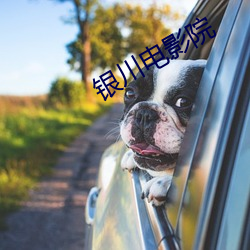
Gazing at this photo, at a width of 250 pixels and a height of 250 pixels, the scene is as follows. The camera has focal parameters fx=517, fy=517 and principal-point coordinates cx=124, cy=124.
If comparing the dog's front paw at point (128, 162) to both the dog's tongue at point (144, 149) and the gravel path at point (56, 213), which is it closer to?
the dog's tongue at point (144, 149)

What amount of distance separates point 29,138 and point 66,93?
1012cm

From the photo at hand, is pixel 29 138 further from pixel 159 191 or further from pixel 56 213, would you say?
pixel 159 191

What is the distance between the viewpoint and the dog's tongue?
1550 millimetres

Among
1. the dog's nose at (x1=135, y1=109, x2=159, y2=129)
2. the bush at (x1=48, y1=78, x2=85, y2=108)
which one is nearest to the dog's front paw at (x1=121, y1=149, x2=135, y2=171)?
the dog's nose at (x1=135, y1=109, x2=159, y2=129)

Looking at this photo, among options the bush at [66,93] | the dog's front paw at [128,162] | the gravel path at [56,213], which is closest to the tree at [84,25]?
the bush at [66,93]

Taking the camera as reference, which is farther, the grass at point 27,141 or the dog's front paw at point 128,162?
the grass at point 27,141

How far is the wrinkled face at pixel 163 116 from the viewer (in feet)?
4.96

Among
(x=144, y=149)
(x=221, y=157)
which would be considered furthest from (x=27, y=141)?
(x=221, y=157)

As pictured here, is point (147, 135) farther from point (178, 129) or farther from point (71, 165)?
point (71, 165)

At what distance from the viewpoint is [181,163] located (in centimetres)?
130

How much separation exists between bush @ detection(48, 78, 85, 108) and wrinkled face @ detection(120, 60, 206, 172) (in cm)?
1601

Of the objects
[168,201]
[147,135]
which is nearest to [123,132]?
[147,135]

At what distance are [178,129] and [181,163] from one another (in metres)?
0.24

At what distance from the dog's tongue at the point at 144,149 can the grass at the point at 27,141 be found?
3.24m
